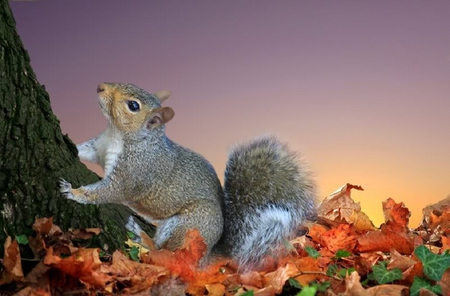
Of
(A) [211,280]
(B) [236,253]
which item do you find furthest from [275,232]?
(A) [211,280]

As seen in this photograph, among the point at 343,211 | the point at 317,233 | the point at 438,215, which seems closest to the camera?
the point at 317,233

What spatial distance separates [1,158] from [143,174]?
39.5 inches

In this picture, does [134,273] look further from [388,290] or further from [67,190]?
[388,290]

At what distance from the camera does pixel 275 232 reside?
11.2ft

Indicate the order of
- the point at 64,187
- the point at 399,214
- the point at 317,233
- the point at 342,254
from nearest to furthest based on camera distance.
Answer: the point at 64,187
the point at 342,254
the point at 317,233
the point at 399,214

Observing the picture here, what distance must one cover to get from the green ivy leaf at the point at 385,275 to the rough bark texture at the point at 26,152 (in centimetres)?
A: 134

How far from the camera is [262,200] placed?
3.53 meters

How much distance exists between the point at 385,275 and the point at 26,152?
170cm

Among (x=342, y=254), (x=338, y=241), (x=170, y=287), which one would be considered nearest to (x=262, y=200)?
(x=338, y=241)

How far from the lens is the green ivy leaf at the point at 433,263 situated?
8.34 ft

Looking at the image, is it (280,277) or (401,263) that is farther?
(401,263)

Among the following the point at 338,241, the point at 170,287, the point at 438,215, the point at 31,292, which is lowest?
the point at 31,292

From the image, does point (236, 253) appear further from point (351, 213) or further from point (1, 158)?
point (1, 158)

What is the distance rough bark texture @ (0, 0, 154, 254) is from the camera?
273 cm
